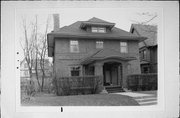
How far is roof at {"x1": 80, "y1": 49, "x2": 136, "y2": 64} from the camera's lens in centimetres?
327

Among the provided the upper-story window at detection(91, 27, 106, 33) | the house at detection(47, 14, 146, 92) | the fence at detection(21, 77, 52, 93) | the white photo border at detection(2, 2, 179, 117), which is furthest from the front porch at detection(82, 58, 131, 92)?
the fence at detection(21, 77, 52, 93)

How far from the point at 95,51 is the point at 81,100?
0.90 meters

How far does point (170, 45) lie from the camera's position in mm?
3225

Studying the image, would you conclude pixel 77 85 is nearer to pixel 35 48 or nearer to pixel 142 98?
pixel 35 48

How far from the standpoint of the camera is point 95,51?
130 inches

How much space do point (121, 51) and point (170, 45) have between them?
842 millimetres

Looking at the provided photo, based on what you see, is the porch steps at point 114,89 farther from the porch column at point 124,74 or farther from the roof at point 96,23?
the roof at point 96,23

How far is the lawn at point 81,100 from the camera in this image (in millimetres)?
3281

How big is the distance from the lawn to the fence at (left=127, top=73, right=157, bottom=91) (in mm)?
273

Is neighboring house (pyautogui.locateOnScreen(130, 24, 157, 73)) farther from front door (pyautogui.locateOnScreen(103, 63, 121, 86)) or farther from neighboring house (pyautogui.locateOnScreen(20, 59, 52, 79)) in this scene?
neighboring house (pyautogui.locateOnScreen(20, 59, 52, 79))

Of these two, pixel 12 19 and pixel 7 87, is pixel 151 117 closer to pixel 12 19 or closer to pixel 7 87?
pixel 7 87

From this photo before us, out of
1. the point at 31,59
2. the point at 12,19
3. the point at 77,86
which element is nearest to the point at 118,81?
the point at 77,86

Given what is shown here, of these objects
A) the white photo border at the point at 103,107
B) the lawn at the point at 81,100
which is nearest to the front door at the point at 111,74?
the lawn at the point at 81,100

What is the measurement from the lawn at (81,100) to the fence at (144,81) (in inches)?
10.8
